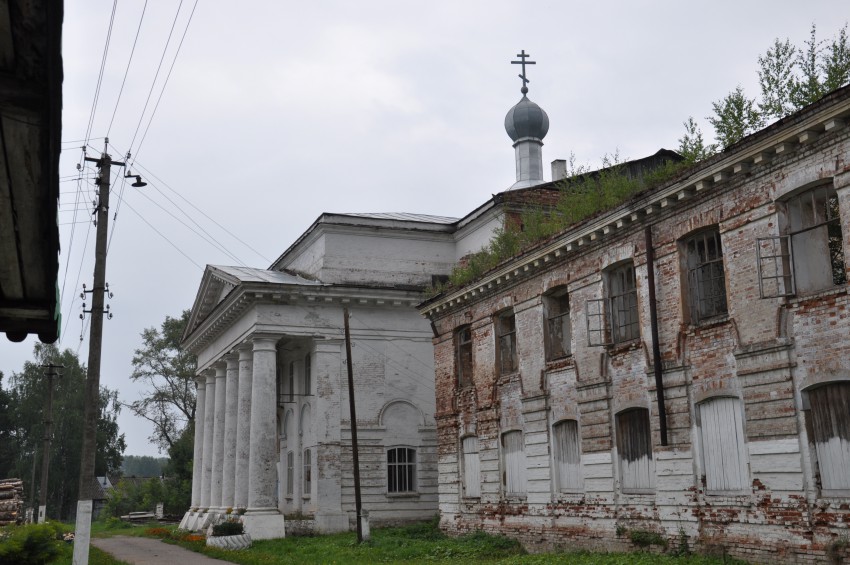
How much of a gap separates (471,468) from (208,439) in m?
20.6

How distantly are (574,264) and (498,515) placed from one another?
21.8 feet

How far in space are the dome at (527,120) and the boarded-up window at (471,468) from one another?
2101cm

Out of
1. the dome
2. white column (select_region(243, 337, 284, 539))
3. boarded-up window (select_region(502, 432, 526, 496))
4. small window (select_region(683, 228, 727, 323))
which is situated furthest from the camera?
the dome

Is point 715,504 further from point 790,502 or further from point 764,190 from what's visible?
point 764,190

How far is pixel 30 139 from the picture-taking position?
13.6 ft

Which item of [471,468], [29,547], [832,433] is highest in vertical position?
[832,433]

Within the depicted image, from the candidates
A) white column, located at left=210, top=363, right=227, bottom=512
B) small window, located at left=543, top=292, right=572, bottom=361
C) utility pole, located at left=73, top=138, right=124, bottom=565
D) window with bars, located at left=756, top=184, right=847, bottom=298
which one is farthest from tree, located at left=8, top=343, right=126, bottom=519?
window with bars, located at left=756, top=184, right=847, bottom=298

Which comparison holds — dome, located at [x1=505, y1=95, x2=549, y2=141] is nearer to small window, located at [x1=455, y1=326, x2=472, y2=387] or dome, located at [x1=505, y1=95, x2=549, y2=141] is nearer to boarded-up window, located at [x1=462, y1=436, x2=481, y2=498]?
small window, located at [x1=455, y1=326, x2=472, y2=387]

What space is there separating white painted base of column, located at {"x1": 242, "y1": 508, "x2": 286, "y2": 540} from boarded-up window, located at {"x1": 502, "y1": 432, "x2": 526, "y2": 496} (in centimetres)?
1134

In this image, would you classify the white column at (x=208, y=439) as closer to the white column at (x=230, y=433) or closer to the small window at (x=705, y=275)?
the white column at (x=230, y=433)

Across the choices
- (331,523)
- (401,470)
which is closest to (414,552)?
(331,523)

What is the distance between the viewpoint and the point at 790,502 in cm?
1254

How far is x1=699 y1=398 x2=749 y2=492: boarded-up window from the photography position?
13688 mm

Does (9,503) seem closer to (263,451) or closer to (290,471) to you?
(263,451)
